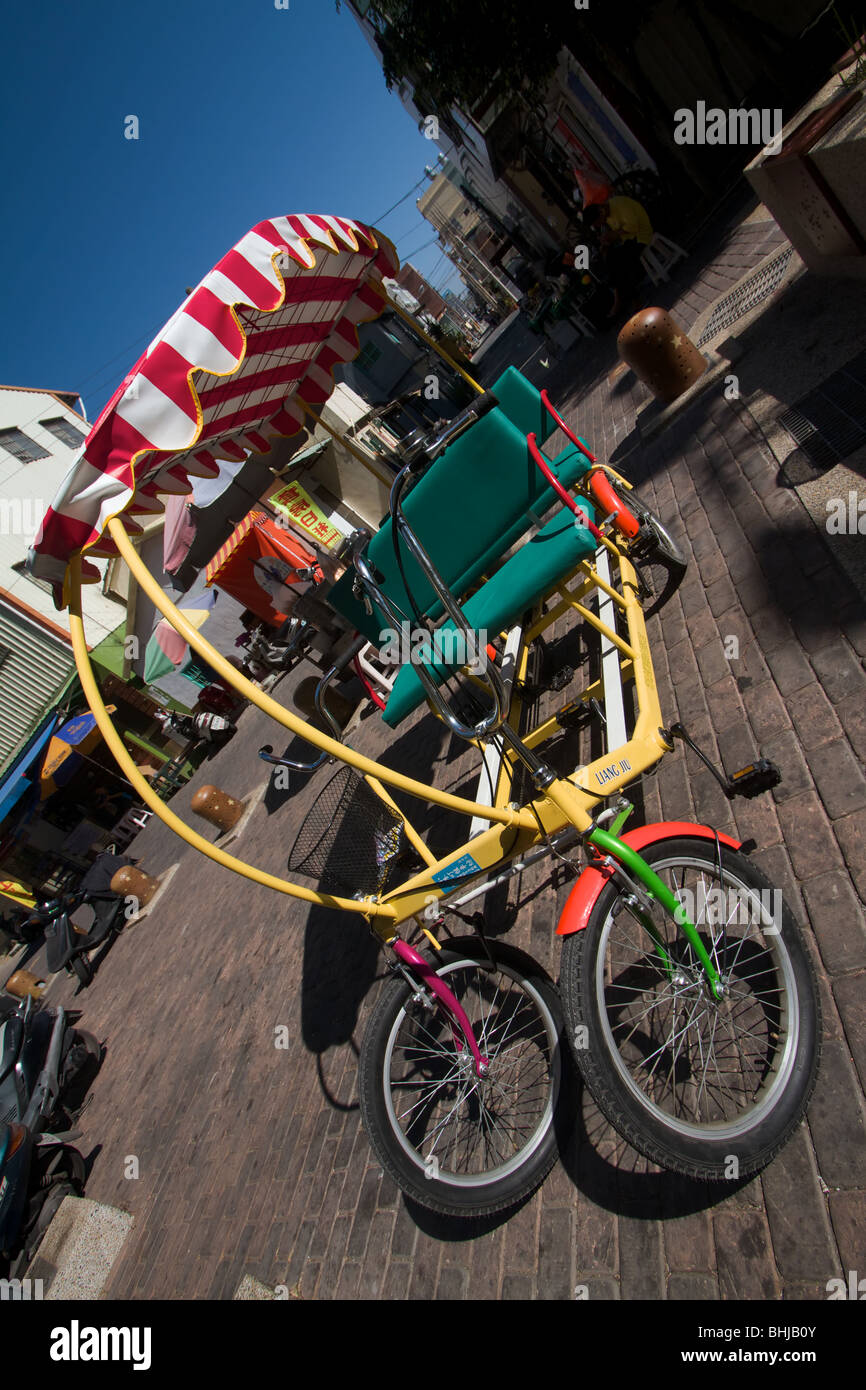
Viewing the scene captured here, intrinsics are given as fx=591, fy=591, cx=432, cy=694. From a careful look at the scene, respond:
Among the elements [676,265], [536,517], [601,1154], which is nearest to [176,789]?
[536,517]

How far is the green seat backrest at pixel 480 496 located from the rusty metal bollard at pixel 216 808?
523 cm

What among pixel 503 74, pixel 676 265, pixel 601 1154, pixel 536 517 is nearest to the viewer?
pixel 601 1154

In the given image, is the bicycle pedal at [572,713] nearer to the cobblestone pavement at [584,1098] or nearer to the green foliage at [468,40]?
the cobblestone pavement at [584,1098]

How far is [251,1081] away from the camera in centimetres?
439

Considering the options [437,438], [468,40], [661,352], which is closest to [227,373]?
[437,438]

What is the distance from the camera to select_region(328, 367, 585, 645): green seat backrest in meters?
3.68

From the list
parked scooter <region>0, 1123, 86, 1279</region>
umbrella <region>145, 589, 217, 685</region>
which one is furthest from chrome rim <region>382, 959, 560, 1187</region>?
umbrella <region>145, 589, 217, 685</region>

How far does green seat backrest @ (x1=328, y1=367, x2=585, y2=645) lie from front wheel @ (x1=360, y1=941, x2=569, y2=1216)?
2071mm

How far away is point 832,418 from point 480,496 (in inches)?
105

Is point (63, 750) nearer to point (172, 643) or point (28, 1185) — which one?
point (172, 643)

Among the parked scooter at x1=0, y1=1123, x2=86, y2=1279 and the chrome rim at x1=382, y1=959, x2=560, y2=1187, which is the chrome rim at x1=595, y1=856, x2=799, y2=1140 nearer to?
the chrome rim at x1=382, y1=959, x2=560, y2=1187

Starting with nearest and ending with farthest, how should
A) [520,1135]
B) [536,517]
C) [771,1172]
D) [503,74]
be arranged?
[771,1172], [520,1135], [536,517], [503,74]
